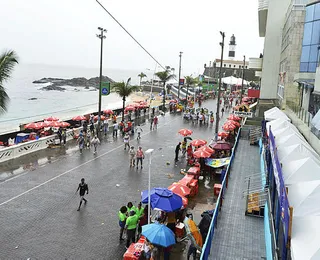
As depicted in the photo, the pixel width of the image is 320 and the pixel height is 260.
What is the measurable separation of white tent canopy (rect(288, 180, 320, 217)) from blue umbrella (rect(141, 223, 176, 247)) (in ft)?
11.3

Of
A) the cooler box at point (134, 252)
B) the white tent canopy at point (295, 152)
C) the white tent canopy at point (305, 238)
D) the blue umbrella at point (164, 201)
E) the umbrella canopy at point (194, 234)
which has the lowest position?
the cooler box at point (134, 252)

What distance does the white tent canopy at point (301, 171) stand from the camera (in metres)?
9.10

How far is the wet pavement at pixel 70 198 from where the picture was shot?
10852mm

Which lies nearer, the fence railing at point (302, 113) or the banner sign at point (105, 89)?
the fence railing at point (302, 113)

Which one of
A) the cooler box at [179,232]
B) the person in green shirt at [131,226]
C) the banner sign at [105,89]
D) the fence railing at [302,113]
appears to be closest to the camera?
the person in green shirt at [131,226]

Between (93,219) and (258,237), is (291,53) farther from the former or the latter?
(93,219)

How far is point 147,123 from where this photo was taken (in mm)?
36906

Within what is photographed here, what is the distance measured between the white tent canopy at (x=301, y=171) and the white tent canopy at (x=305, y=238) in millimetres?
2180

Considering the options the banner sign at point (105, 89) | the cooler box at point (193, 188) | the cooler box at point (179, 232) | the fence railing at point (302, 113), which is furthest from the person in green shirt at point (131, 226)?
the banner sign at point (105, 89)

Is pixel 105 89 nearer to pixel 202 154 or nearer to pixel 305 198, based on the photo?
pixel 202 154

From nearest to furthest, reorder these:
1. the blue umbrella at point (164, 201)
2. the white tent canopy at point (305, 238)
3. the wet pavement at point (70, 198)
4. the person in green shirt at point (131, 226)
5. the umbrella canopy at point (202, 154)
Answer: the white tent canopy at point (305, 238)
the person in green shirt at point (131, 226)
the wet pavement at point (70, 198)
the blue umbrella at point (164, 201)
the umbrella canopy at point (202, 154)

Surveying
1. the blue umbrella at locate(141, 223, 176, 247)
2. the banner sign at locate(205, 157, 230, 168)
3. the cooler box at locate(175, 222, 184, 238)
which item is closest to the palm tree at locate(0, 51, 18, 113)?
the banner sign at locate(205, 157, 230, 168)

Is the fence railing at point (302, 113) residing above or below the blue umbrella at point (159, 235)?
above

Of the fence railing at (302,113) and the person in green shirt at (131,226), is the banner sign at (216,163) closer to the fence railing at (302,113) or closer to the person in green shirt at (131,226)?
the fence railing at (302,113)
